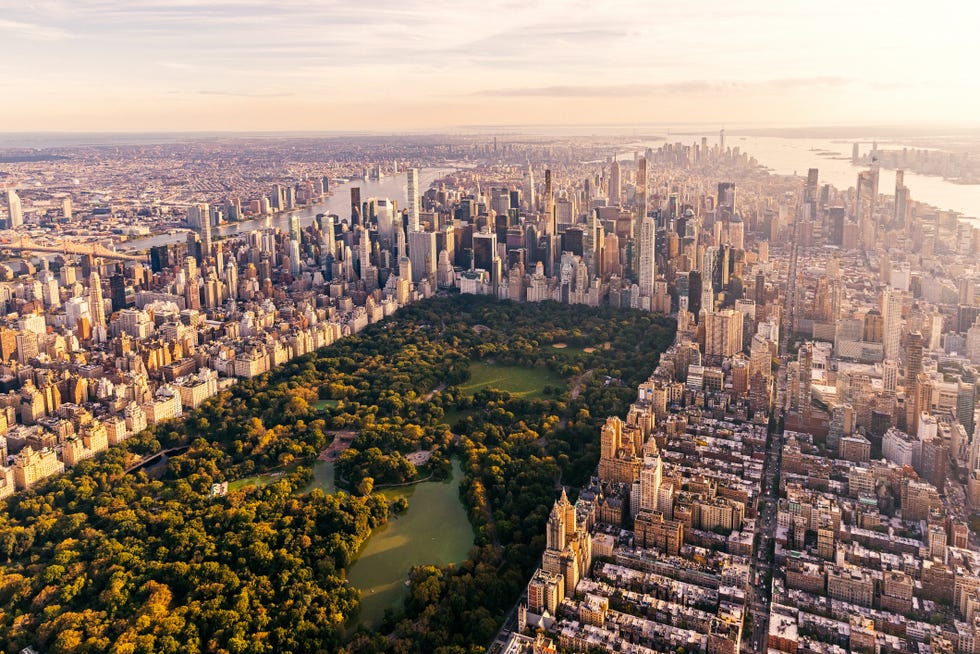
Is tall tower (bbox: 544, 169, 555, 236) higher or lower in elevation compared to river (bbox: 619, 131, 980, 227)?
lower

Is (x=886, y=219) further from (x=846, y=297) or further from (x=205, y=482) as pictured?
(x=205, y=482)

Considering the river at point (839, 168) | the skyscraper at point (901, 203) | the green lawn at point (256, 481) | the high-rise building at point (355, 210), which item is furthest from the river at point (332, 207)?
the green lawn at point (256, 481)

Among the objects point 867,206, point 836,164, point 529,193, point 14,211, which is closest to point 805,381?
point 867,206

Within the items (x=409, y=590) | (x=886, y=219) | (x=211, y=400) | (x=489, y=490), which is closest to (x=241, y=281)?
(x=211, y=400)

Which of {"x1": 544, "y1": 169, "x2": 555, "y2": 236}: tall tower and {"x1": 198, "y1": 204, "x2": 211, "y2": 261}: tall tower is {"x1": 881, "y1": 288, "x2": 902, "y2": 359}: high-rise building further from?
{"x1": 198, "y1": 204, "x2": 211, "y2": 261}: tall tower

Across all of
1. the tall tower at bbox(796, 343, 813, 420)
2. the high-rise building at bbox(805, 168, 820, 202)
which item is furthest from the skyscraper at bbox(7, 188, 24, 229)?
the tall tower at bbox(796, 343, 813, 420)
